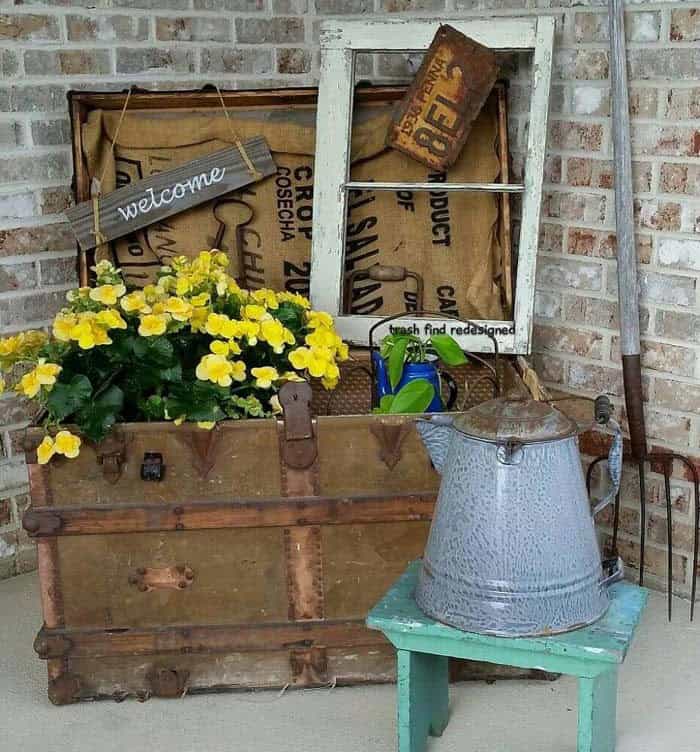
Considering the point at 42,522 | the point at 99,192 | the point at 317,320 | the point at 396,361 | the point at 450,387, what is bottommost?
the point at 42,522

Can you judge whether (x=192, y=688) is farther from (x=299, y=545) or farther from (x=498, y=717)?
(x=498, y=717)

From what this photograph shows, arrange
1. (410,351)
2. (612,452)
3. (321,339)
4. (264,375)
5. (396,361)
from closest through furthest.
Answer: (612,452)
(264,375)
(321,339)
(396,361)
(410,351)

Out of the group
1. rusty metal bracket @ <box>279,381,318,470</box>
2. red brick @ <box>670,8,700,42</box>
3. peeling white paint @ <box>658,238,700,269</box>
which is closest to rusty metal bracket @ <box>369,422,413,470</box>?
rusty metal bracket @ <box>279,381,318,470</box>

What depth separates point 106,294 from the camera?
2141mm

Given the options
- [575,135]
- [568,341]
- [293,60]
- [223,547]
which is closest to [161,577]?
[223,547]

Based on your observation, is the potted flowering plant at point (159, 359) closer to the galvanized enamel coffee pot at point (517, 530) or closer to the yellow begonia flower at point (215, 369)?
the yellow begonia flower at point (215, 369)

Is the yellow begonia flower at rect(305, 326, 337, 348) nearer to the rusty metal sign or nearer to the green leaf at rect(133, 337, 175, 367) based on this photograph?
the green leaf at rect(133, 337, 175, 367)

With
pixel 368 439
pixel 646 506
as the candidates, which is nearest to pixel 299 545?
pixel 368 439

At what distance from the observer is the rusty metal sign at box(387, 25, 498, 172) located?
265cm

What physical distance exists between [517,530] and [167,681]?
848mm

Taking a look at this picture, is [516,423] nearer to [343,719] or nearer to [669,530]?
A: [343,719]

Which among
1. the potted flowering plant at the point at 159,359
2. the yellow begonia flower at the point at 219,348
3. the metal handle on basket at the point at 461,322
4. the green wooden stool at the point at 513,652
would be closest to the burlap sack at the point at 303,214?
the metal handle on basket at the point at 461,322

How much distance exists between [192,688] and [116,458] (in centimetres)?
52

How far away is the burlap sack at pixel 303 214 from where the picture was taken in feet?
9.20
